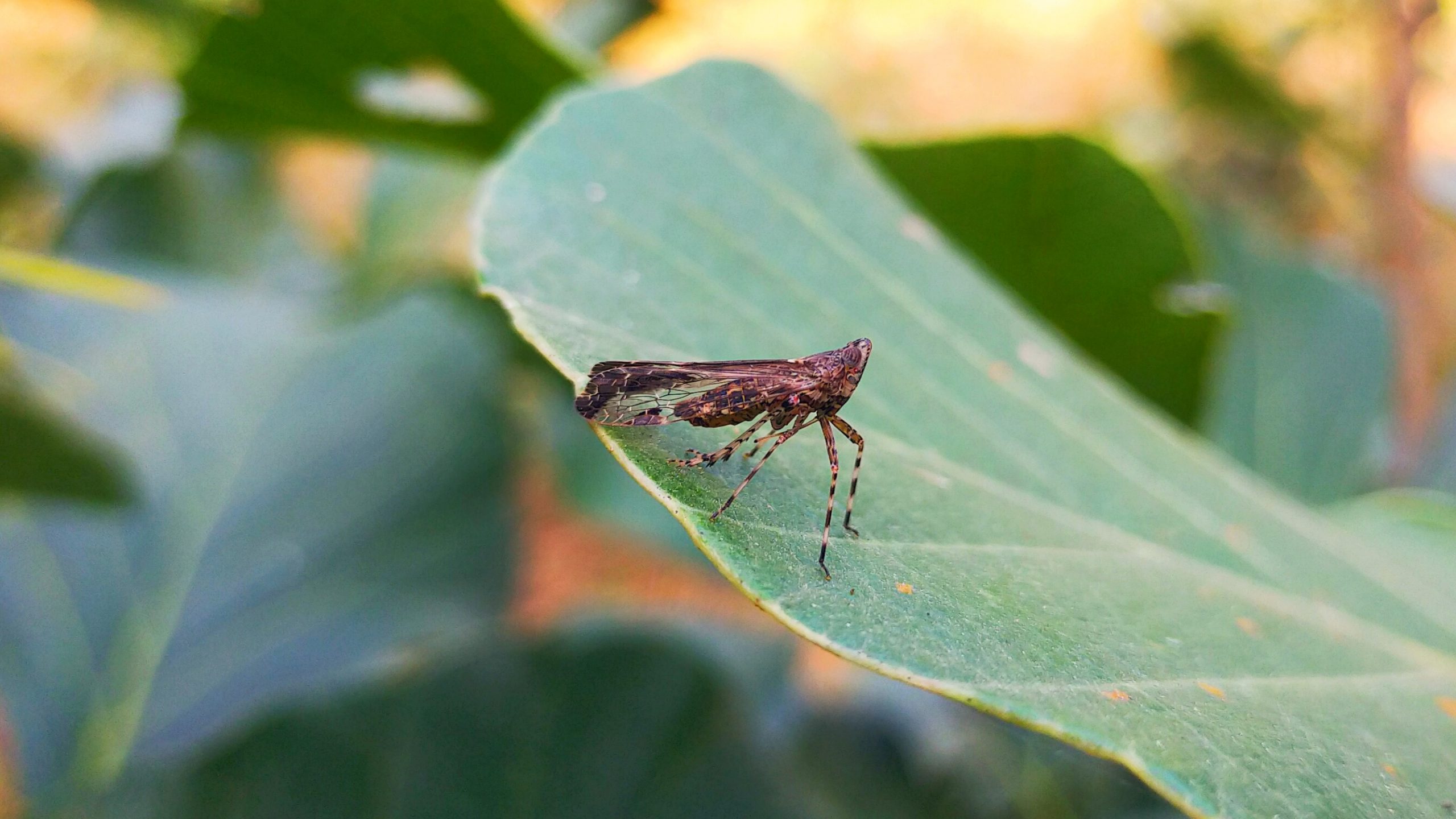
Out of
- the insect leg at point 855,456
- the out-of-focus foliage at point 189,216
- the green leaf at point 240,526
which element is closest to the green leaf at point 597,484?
the green leaf at point 240,526

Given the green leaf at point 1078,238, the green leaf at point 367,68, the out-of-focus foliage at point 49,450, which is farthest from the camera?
the green leaf at point 1078,238

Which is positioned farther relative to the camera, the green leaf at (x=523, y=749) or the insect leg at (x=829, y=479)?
the green leaf at (x=523, y=749)

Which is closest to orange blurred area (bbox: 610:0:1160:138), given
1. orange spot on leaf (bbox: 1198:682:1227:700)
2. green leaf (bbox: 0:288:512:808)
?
green leaf (bbox: 0:288:512:808)

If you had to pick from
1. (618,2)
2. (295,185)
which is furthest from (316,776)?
(618,2)

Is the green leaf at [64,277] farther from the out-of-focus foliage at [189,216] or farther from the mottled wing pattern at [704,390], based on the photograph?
the out-of-focus foliage at [189,216]

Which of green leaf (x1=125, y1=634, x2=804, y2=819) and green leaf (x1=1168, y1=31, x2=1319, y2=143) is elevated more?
green leaf (x1=1168, y1=31, x2=1319, y2=143)

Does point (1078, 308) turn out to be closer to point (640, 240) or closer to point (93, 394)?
point (640, 240)

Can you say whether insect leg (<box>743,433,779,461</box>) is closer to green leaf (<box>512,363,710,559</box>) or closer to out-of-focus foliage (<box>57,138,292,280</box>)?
green leaf (<box>512,363,710,559</box>)

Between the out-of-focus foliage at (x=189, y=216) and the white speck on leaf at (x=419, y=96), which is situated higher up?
the white speck on leaf at (x=419, y=96)

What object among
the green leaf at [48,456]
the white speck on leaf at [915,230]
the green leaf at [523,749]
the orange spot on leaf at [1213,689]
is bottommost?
the green leaf at [523,749]

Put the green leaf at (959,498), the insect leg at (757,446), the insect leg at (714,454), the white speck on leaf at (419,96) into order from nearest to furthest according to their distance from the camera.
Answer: the green leaf at (959,498) → the insect leg at (714,454) → the insect leg at (757,446) → the white speck on leaf at (419,96)
